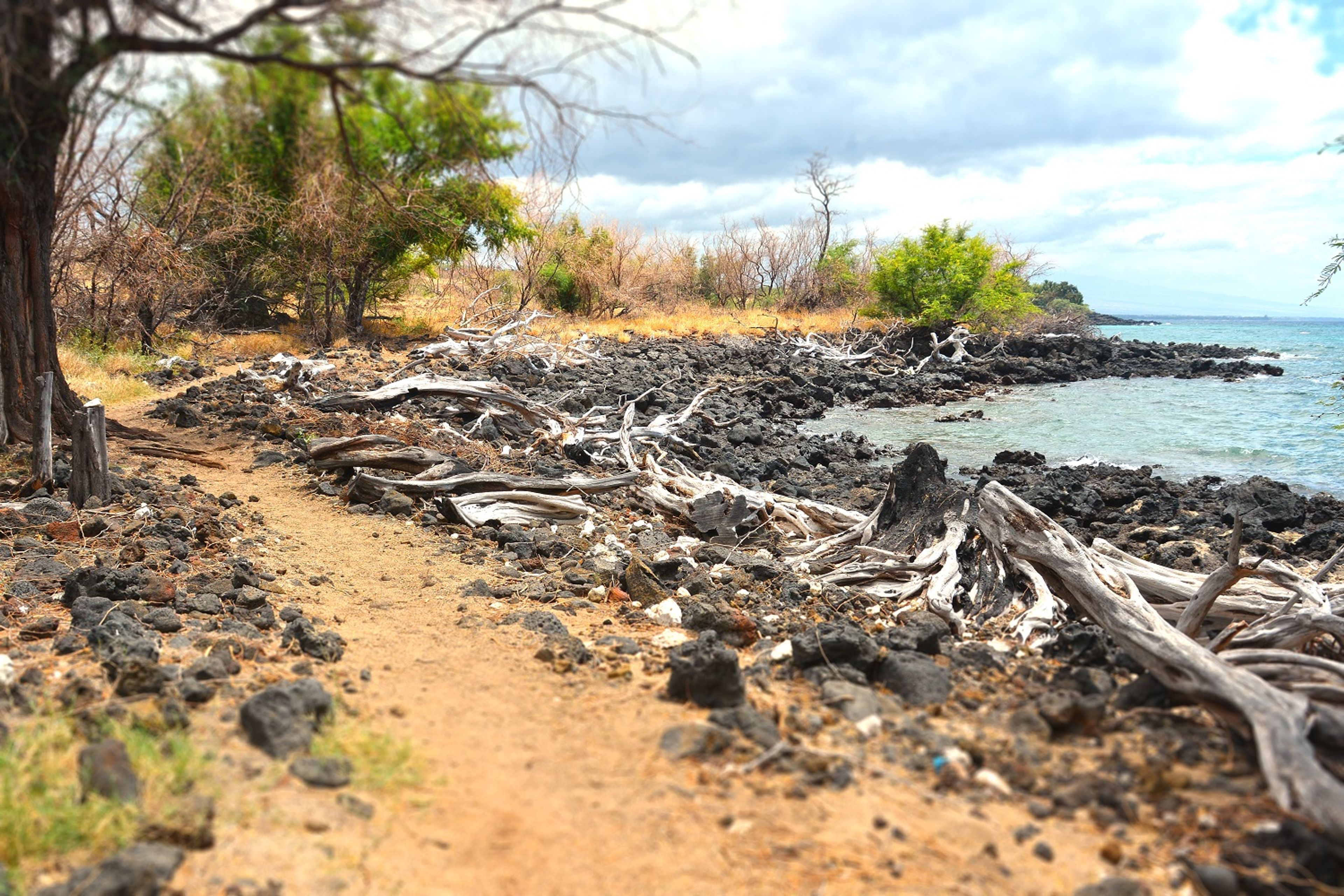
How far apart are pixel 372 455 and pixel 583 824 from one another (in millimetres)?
6212

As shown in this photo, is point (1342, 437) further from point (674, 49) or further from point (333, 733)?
point (333, 733)

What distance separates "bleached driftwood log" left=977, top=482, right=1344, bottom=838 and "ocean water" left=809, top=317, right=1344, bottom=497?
8.56 m

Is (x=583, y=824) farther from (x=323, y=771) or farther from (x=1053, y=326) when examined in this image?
(x=1053, y=326)

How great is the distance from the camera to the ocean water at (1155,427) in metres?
14.9

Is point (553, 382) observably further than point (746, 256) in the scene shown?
No

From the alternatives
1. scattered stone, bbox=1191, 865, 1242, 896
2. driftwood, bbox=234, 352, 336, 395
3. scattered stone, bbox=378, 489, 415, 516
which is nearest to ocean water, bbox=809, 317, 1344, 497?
scattered stone, bbox=378, 489, 415, 516

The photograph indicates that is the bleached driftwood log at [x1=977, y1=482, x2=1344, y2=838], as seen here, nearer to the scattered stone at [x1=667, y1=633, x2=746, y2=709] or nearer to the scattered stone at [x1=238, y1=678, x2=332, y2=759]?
the scattered stone at [x1=667, y1=633, x2=746, y2=709]

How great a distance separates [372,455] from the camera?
8.48m

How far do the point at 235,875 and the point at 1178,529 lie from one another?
9542 millimetres

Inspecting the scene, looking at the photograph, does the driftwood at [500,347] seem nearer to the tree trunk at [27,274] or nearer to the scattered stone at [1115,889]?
the tree trunk at [27,274]

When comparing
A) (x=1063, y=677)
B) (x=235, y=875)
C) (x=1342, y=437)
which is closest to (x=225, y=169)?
(x=235, y=875)

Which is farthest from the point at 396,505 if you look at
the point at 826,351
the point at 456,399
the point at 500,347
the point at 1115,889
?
the point at 826,351

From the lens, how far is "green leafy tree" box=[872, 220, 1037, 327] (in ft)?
109

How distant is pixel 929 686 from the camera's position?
3.99 m
